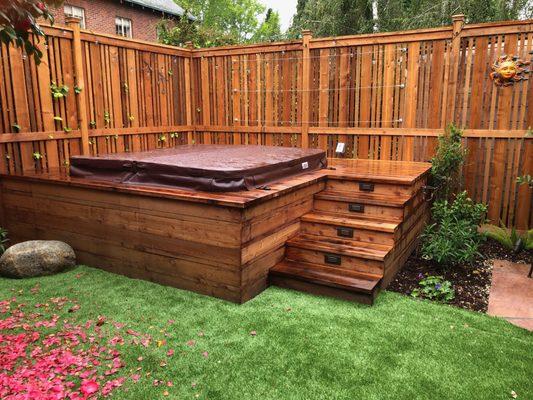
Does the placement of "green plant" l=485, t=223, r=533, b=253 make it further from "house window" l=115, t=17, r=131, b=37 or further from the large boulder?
"house window" l=115, t=17, r=131, b=37

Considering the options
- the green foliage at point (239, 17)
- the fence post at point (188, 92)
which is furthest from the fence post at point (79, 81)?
the green foliage at point (239, 17)

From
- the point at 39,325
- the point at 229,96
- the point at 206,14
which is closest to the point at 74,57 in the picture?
the point at 229,96

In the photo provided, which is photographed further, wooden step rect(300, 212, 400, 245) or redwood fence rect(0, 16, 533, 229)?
redwood fence rect(0, 16, 533, 229)

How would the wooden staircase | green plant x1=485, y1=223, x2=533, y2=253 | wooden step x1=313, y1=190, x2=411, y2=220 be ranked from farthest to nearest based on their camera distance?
green plant x1=485, y1=223, x2=533, y2=253 → wooden step x1=313, y1=190, x2=411, y2=220 → the wooden staircase

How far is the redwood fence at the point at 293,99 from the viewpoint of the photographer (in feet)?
15.0

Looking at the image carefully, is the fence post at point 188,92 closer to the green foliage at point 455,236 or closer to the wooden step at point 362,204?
the wooden step at point 362,204

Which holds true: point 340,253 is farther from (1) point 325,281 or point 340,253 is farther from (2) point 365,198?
(2) point 365,198

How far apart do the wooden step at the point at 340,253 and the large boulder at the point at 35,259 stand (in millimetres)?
1961

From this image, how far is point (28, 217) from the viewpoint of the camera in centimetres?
429

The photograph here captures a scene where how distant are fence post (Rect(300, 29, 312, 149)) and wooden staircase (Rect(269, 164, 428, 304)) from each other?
1487mm

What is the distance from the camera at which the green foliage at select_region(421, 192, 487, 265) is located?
157 inches

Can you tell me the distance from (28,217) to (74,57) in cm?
180

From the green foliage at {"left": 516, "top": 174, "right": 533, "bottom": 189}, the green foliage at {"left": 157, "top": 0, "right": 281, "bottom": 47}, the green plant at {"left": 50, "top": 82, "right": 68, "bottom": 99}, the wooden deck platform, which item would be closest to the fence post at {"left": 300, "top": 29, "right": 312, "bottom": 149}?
the wooden deck platform

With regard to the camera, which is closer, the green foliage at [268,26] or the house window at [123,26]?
the house window at [123,26]
